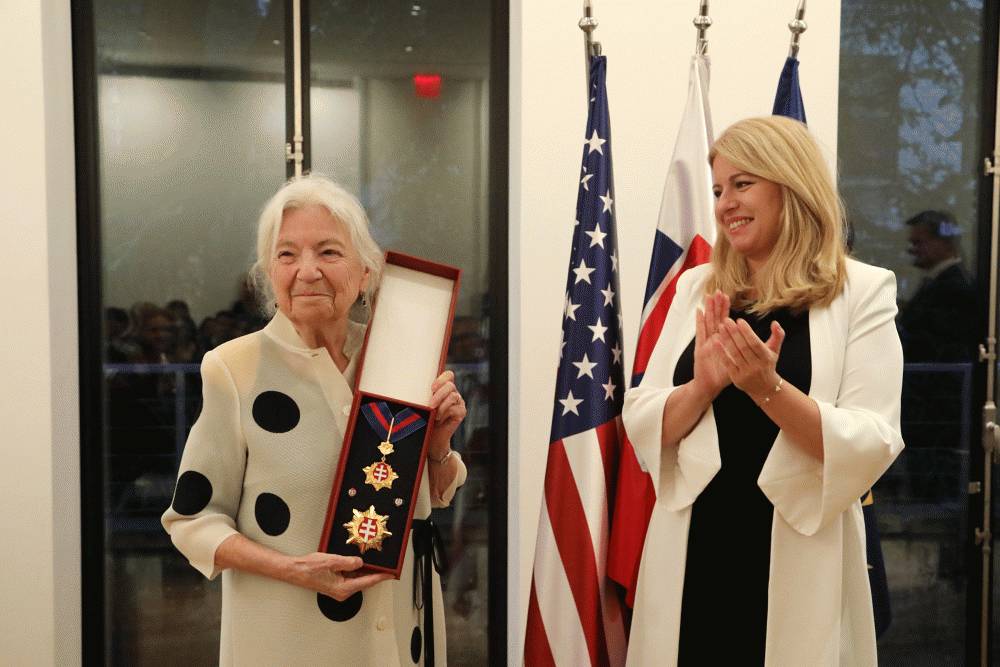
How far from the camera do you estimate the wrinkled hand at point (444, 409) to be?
61.1 inches

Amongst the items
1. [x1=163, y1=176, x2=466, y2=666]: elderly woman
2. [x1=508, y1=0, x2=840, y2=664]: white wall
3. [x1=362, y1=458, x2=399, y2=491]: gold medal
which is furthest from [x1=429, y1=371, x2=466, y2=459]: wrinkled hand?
[x1=508, y1=0, x2=840, y2=664]: white wall

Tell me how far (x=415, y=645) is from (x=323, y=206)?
33.0 inches

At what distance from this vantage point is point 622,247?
9.08 feet

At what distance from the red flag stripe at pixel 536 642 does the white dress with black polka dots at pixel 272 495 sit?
67 centimetres

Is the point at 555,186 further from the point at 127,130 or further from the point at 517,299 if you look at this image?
the point at 127,130

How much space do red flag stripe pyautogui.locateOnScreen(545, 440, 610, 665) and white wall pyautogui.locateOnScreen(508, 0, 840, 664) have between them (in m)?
0.63

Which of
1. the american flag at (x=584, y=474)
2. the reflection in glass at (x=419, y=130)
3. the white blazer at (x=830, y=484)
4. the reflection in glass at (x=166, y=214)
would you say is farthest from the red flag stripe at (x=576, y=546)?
the reflection in glass at (x=166, y=214)

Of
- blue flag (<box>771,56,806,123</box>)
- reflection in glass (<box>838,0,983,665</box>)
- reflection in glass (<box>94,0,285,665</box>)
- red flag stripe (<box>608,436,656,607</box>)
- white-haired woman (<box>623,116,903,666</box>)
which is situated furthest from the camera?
reflection in glass (<box>838,0,983,665</box>)

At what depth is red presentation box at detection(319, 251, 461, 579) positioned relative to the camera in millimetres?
1499

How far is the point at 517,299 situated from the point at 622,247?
38 centimetres

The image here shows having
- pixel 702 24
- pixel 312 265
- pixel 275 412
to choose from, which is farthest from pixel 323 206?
pixel 702 24

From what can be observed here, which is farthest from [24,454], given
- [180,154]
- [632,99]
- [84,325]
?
[632,99]

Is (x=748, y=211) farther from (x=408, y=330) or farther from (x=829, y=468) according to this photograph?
(x=408, y=330)

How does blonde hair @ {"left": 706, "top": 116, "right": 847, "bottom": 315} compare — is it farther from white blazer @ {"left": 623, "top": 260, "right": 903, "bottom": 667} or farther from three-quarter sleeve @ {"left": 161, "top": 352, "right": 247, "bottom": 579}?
three-quarter sleeve @ {"left": 161, "top": 352, "right": 247, "bottom": 579}
